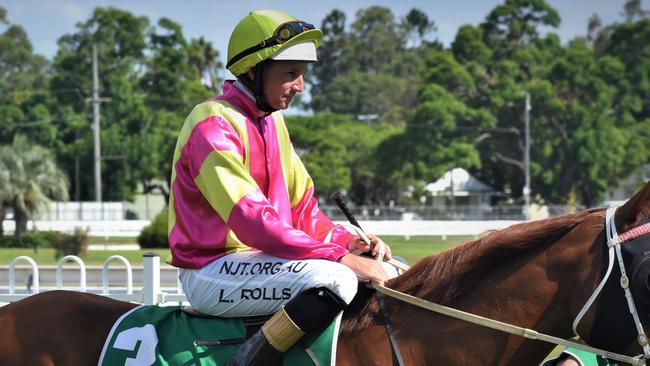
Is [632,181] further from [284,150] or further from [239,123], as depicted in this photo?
[239,123]

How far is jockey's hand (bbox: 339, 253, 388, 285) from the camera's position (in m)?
3.52

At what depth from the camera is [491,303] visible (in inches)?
134

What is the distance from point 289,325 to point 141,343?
65 cm

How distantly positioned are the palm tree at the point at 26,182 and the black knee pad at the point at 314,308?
34.7 metres

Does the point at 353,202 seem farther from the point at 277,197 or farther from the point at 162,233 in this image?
the point at 277,197

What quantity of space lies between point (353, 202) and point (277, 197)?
56.2m

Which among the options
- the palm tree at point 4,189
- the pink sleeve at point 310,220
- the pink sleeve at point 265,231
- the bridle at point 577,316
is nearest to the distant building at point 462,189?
the palm tree at point 4,189

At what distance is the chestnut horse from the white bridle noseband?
2cm

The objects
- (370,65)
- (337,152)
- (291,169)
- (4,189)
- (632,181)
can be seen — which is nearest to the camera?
(291,169)

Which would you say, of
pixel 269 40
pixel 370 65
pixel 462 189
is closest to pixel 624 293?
pixel 269 40

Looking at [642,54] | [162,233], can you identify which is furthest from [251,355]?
[642,54]

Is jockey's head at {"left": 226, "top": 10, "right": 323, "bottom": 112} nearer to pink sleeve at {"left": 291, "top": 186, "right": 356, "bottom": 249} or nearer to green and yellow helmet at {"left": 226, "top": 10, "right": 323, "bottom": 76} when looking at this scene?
green and yellow helmet at {"left": 226, "top": 10, "right": 323, "bottom": 76}

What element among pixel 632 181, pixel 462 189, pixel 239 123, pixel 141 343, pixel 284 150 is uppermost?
pixel 239 123

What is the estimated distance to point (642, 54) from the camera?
50344mm
